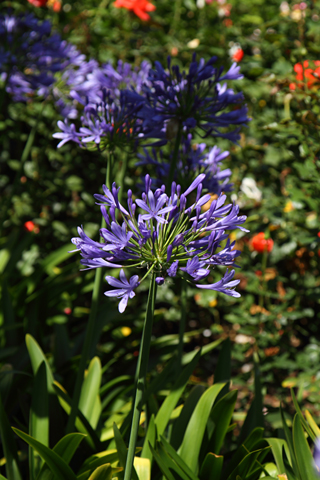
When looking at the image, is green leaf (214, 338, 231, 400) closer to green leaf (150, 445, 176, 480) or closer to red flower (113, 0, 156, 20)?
green leaf (150, 445, 176, 480)

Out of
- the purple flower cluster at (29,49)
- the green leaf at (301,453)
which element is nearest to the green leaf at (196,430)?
the green leaf at (301,453)

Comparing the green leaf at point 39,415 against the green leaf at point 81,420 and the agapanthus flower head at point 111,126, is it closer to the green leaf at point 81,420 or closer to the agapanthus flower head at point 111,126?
the green leaf at point 81,420

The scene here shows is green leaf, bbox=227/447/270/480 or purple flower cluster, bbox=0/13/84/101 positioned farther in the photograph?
purple flower cluster, bbox=0/13/84/101

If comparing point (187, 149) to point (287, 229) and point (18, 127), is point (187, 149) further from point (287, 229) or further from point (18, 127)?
point (18, 127)

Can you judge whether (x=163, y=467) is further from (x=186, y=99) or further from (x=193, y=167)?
(x=186, y=99)

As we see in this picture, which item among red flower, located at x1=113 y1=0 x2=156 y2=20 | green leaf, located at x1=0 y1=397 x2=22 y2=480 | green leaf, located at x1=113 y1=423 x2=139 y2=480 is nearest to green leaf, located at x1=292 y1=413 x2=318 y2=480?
green leaf, located at x1=113 y1=423 x2=139 y2=480
